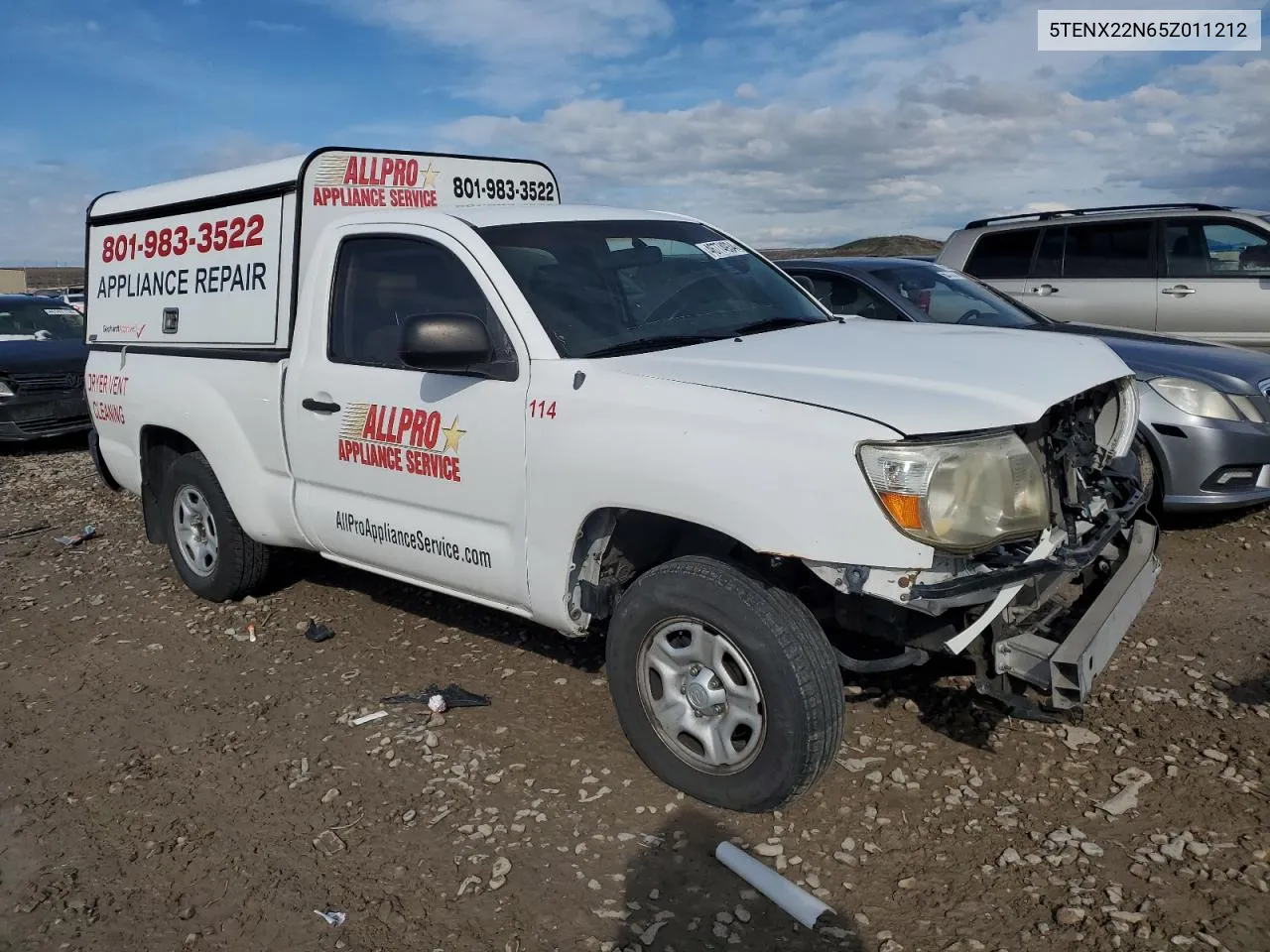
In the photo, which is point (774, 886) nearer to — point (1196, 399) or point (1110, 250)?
point (1196, 399)

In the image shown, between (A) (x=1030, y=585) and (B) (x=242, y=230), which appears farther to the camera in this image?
(B) (x=242, y=230)

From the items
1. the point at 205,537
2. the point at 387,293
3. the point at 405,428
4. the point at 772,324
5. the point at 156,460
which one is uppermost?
the point at 387,293

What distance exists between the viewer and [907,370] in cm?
327

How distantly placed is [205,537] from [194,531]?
10cm

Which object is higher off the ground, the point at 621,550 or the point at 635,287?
the point at 635,287

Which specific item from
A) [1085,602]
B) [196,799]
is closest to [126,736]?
[196,799]

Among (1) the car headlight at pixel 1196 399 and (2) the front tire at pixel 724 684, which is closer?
(2) the front tire at pixel 724 684

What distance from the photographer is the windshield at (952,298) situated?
6.79 meters

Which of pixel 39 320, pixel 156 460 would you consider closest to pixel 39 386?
pixel 39 320

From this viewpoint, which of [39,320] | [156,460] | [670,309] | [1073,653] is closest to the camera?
[1073,653]

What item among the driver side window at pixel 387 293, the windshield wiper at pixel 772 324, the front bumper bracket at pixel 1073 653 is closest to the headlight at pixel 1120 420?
the front bumper bracket at pixel 1073 653

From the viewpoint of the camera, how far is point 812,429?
2.94 m

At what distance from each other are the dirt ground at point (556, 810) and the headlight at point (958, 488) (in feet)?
3.28

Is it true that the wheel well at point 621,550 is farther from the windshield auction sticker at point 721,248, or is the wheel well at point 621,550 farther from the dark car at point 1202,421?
the dark car at point 1202,421
